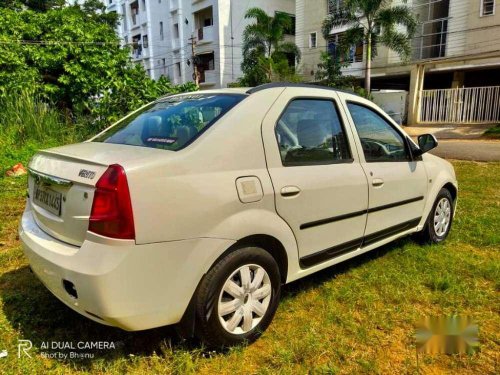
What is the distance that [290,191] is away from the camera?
2549 mm

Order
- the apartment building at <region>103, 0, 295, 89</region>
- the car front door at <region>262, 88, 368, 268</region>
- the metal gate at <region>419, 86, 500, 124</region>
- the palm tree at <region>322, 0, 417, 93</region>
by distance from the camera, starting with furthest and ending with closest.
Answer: the apartment building at <region>103, 0, 295, 89</region>
the palm tree at <region>322, 0, 417, 93</region>
the metal gate at <region>419, 86, 500, 124</region>
the car front door at <region>262, 88, 368, 268</region>

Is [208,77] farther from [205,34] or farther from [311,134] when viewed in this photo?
[311,134]

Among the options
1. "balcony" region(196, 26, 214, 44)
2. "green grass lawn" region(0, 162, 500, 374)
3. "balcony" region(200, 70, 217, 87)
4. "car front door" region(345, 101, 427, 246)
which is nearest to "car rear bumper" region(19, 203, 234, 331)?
"green grass lawn" region(0, 162, 500, 374)

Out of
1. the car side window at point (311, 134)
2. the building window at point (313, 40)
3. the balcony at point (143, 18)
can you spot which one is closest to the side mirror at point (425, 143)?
the car side window at point (311, 134)

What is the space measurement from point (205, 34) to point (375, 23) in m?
17.0

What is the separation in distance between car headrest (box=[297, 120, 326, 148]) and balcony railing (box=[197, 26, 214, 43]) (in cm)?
3241

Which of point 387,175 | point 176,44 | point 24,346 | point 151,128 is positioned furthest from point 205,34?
point 24,346

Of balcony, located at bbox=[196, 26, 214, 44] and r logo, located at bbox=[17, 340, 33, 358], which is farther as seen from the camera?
balcony, located at bbox=[196, 26, 214, 44]

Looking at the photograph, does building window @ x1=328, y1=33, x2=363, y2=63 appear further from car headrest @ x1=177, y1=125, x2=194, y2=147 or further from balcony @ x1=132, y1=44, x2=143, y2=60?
balcony @ x1=132, y1=44, x2=143, y2=60

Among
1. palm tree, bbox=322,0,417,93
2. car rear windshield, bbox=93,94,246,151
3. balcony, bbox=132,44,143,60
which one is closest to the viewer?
car rear windshield, bbox=93,94,246,151

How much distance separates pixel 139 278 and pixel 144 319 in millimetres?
235

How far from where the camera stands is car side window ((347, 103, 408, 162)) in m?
3.26

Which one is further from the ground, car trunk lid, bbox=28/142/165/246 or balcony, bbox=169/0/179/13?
balcony, bbox=169/0/179/13

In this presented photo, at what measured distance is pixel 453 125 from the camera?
19969mm
